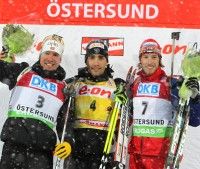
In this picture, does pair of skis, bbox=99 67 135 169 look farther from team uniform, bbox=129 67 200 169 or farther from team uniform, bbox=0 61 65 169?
team uniform, bbox=0 61 65 169

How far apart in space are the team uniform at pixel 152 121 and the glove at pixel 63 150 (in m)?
0.72

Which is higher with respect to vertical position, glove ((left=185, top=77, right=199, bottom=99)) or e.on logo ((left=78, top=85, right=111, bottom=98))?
glove ((left=185, top=77, right=199, bottom=99))

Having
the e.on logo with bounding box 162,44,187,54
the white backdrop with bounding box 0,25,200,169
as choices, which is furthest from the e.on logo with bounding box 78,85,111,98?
the e.on logo with bounding box 162,44,187,54

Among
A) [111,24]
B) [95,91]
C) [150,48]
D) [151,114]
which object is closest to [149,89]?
[151,114]

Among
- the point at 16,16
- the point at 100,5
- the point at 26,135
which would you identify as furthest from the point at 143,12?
the point at 26,135

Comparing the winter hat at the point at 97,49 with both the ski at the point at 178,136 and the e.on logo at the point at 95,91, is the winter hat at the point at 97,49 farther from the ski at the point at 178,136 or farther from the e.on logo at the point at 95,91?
the ski at the point at 178,136

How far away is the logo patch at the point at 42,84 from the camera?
5.89 meters

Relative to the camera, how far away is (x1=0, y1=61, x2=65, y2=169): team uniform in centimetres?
570

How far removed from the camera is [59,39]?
6109 mm

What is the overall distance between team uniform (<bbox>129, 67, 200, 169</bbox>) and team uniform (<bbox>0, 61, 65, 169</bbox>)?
89 centimetres

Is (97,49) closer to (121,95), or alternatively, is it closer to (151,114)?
(121,95)

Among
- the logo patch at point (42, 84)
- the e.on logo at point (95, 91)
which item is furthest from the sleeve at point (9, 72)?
the e.on logo at point (95, 91)

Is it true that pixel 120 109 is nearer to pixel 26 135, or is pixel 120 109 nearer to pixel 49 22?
pixel 26 135

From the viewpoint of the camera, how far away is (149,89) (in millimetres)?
5957
